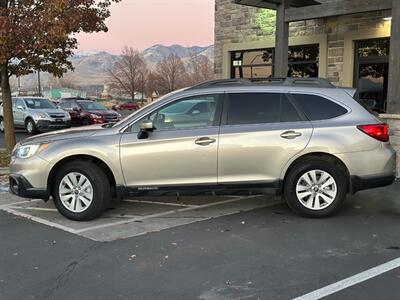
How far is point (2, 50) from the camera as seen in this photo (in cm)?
1005

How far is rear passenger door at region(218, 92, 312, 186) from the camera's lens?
6383 millimetres

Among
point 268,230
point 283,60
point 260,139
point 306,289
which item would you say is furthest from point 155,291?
point 283,60

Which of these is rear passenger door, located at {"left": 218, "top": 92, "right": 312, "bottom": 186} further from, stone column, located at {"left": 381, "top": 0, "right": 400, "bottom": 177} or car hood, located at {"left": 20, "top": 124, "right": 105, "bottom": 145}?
stone column, located at {"left": 381, "top": 0, "right": 400, "bottom": 177}

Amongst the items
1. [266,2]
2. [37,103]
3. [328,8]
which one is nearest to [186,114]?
[328,8]

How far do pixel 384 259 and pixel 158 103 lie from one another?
3.29 m

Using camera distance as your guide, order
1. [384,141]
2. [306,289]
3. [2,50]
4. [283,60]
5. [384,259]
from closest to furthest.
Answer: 1. [306,289]
2. [384,259]
3. [384,141]
4. [2,50]
5. [283,60]

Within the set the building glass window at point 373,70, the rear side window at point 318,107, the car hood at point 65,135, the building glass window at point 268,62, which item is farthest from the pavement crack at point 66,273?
the building glass window at point 373,70

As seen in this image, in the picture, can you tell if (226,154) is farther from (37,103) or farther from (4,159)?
(37,103)

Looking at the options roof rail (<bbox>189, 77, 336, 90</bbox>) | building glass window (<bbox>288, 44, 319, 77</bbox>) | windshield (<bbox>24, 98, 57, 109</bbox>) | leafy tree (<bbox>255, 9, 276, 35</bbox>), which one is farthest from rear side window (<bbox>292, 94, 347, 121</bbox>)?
windshield (<bbox>24, 98, 57, 109</bbox>)

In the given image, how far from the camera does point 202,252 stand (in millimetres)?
5238

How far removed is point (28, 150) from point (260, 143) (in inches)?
118

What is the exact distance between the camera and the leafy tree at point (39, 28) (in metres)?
9.91

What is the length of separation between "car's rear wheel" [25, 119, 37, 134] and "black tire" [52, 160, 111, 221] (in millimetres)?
14887

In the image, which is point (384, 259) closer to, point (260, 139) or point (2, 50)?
point (260, 139)
